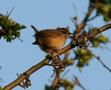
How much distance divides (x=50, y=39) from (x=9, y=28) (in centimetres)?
363

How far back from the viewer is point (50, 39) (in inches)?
366

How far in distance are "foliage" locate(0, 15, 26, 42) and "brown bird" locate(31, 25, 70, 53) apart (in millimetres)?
2586

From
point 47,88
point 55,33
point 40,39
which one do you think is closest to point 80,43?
point 47,88

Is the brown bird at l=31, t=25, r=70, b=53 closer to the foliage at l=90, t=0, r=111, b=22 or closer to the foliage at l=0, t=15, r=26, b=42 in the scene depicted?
the foliage at l=0, t=15, r=26, b=42

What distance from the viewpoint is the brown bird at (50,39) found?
8.77 m

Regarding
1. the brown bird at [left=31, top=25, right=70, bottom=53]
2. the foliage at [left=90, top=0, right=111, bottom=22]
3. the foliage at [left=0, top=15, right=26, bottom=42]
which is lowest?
the foliage at [left=90, top=0, right=111, bottom=22]

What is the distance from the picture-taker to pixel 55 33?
9766mm

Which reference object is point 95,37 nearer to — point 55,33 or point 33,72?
point 33,72

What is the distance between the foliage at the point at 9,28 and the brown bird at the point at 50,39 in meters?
2.59

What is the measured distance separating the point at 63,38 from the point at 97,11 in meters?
7.86

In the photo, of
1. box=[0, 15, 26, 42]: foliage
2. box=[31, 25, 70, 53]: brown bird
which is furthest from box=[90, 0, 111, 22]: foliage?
box=[31, 25, 70, 53]: brown bird

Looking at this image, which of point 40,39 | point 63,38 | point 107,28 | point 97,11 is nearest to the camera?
point 97,11

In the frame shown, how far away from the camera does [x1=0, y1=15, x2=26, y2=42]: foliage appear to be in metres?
5.64

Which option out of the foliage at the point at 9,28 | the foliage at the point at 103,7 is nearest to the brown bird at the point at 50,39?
the foliage at the point at 9,28
